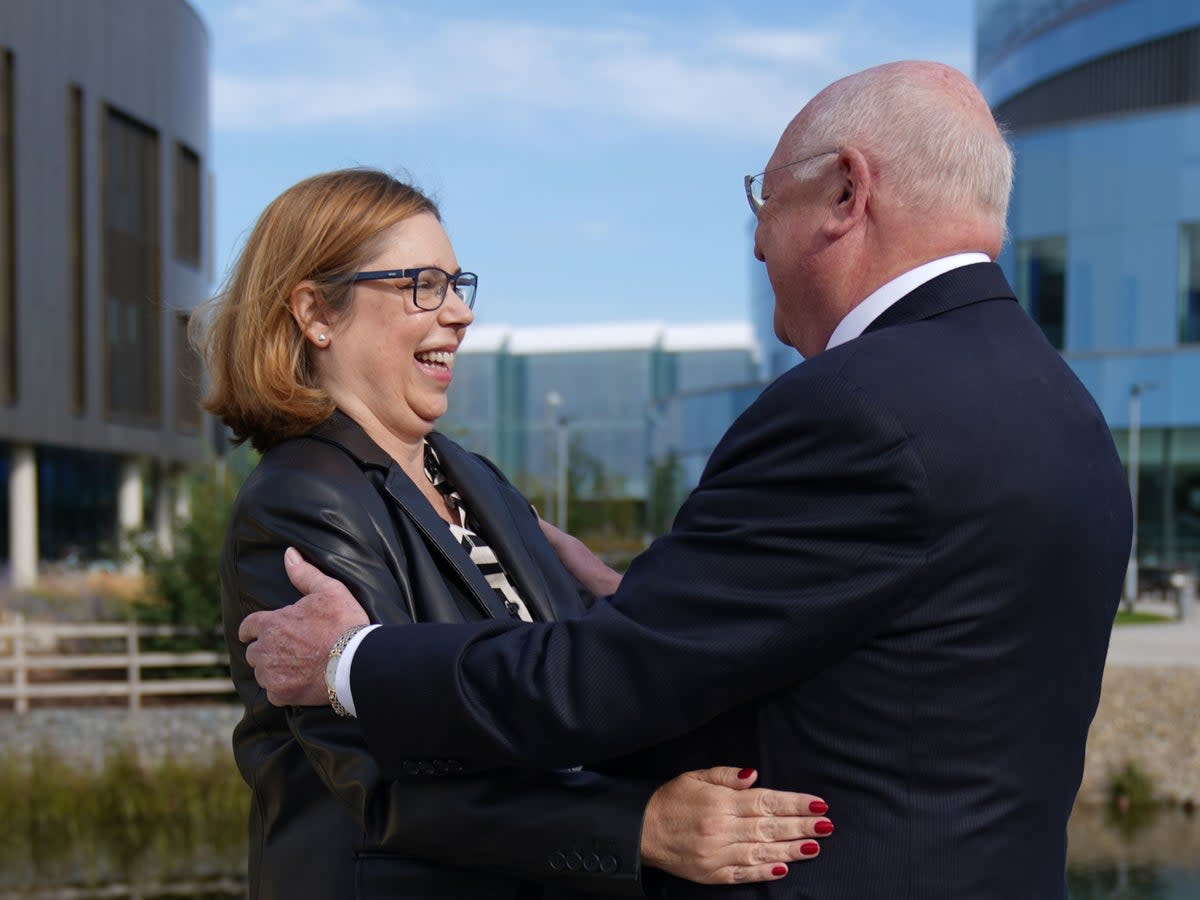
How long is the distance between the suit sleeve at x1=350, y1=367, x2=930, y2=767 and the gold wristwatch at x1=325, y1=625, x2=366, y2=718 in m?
0.21

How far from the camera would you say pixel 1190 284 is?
3033 centimetres

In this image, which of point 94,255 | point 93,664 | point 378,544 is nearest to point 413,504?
point 378,544

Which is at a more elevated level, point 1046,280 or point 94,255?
point 94,255

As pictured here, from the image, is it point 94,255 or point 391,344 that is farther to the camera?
point 94,255

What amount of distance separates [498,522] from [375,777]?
77 cm

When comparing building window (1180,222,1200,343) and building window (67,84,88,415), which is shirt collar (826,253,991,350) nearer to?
building window (1180,222,1200,343)

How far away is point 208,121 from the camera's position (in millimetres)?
41906

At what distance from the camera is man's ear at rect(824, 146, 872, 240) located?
6.15 feet

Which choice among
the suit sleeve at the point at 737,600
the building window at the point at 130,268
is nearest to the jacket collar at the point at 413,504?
the suit sleeve at the point at 737,600

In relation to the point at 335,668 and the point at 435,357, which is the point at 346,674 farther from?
the point at 435,357

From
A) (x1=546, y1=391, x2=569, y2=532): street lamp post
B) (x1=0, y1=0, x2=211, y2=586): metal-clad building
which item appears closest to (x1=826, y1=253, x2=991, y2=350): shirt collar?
(x1=546, y1=391, x2=569, y2=532): street lamp post

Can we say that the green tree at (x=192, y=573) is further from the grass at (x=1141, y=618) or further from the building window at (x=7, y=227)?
the building window at (x=7, y=227)

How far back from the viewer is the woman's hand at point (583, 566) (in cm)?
308

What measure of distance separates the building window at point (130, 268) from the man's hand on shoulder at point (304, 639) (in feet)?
114
